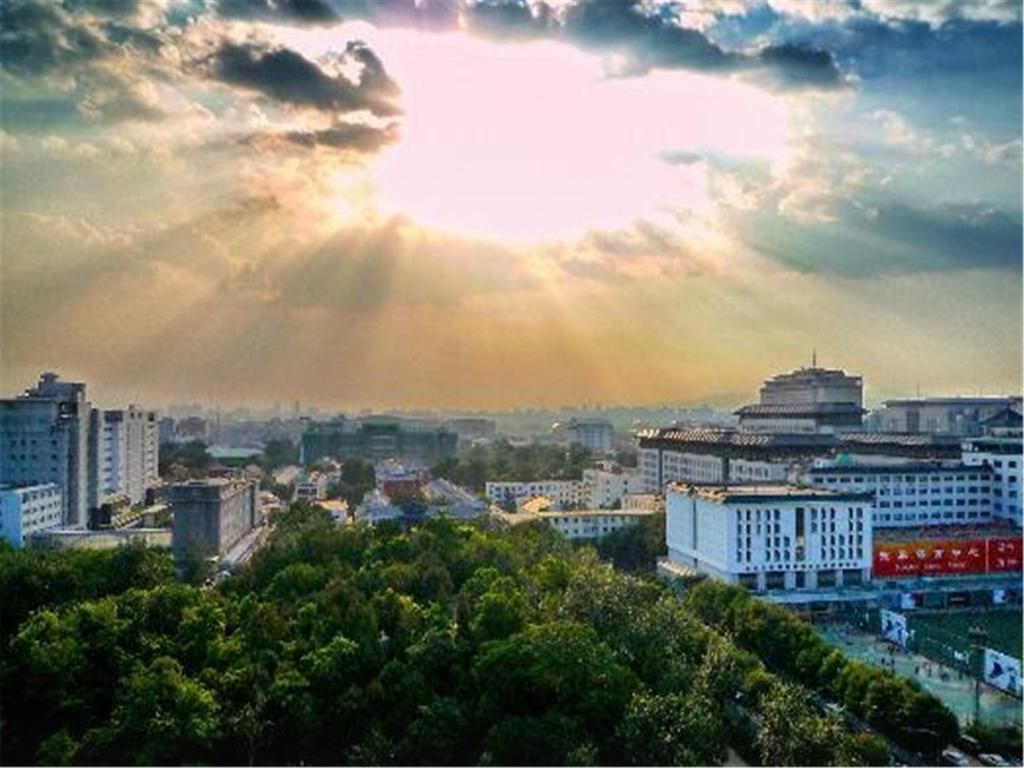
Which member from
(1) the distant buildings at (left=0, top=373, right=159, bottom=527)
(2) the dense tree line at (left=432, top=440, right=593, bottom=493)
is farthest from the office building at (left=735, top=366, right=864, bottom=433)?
(1) the distant buildings at (left=0, top=373, right=159, bottom=527)

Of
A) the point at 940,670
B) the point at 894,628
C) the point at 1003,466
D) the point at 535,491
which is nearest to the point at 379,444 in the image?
the point at 535,491

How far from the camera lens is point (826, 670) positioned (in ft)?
16.8

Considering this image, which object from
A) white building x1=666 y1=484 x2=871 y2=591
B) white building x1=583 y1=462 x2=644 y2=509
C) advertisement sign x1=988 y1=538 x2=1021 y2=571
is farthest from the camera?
white building x1=583 y1=462 x2=644 y2=509

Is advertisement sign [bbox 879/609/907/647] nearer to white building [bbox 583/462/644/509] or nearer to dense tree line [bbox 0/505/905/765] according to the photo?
dense tree line [bbox 0/505/905/765]

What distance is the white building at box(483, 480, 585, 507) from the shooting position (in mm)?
14281

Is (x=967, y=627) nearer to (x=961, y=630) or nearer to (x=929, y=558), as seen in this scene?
(x=961, y=630)

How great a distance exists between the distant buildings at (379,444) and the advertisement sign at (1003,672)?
14.9 meters

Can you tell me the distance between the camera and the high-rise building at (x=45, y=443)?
31.9 ft

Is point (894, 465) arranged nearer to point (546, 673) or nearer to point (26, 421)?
point (546, 673)

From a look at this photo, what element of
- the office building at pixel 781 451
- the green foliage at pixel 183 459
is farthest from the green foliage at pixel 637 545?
the green foliage at pixel 183 459

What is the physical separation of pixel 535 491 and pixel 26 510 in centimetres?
716

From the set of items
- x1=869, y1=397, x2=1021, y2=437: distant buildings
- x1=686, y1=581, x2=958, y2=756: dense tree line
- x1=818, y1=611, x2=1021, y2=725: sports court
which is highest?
x1=869, y1=397, x2=1021, y2=437: distant buildings

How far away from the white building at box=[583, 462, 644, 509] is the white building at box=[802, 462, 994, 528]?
442 cm

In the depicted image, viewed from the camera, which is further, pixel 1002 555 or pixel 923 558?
pixel 1002 555
